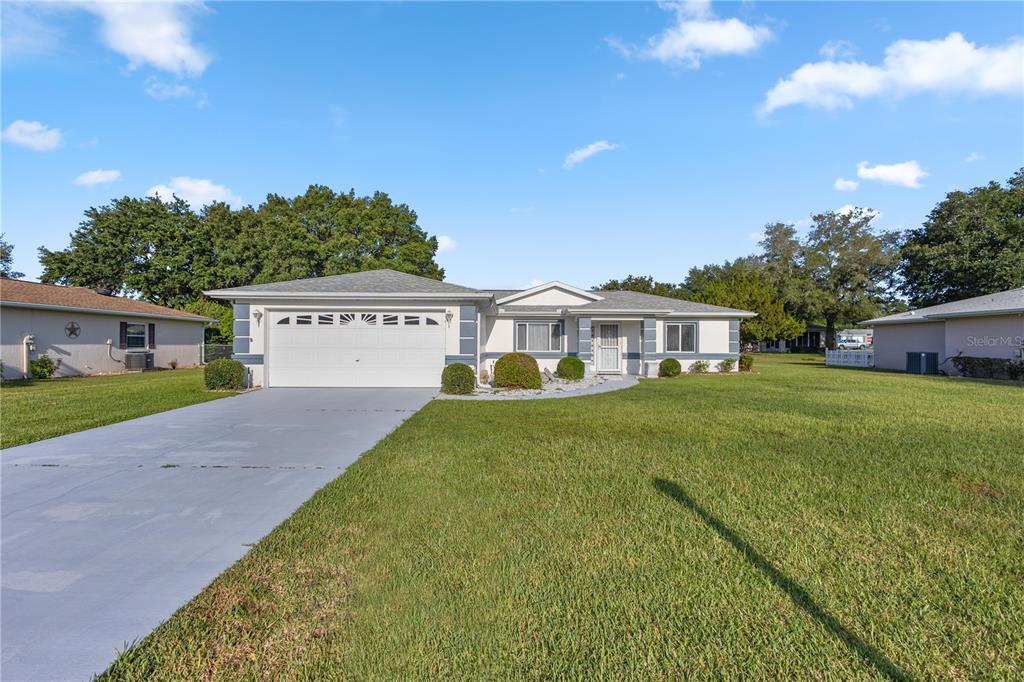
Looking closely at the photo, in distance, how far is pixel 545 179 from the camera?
19.3 m

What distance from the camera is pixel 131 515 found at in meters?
→ 4.15

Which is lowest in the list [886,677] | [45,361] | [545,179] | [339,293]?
[886,677]

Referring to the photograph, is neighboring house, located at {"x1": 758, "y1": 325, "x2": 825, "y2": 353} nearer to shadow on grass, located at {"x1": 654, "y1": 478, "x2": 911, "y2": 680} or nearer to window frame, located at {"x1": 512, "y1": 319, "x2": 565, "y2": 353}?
window frame, located at {"x1": 512, "y1": 319, "x2": 565, "y2": 353}

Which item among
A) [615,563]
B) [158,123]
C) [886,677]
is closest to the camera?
[886,677]

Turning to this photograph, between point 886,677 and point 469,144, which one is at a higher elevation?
point 469,144

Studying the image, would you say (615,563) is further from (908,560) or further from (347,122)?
(347,122)

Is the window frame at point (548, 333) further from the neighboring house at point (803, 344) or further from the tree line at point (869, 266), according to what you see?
the neighboring house at point (803, 344)

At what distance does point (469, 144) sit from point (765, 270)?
3905 centimetres

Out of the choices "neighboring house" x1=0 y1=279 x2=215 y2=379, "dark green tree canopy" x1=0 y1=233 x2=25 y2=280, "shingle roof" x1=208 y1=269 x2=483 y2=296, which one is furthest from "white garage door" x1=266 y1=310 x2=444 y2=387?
"dark green tree canopy" x1=0 y1=233 x2=25 y2=280

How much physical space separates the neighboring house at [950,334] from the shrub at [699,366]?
1017cm

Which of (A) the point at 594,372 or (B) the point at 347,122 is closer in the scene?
(B) the point at 347,122

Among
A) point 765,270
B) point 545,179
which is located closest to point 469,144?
point 545,179

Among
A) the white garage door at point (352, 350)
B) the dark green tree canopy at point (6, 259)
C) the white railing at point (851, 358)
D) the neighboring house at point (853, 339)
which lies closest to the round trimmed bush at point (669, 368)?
the white garage door at point (352, 350)

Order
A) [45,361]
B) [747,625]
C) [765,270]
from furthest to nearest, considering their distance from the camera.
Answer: [765,270] < [45,361] < [747,625]
